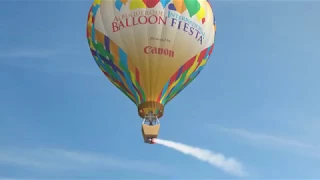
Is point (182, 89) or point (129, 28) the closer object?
point (129, 28)

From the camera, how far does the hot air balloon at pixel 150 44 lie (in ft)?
114

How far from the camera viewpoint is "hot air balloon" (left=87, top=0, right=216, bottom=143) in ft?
114

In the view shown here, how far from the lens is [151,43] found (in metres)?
34.7

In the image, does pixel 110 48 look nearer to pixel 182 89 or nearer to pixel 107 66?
pixel 107 66

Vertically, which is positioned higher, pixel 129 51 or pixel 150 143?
pixel 129 51

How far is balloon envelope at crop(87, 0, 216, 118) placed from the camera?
34.7 metres

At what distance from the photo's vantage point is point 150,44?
3466 cm

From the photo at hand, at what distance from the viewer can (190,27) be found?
35.1 metres

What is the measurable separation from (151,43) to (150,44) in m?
0.07

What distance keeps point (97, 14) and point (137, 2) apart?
8.03ft

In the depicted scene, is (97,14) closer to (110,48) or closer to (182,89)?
(110,48)

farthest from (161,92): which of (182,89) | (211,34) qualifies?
(211,34)

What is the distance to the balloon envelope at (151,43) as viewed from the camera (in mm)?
34656

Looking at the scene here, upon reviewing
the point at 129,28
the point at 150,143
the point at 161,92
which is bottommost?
the point at 150,143
